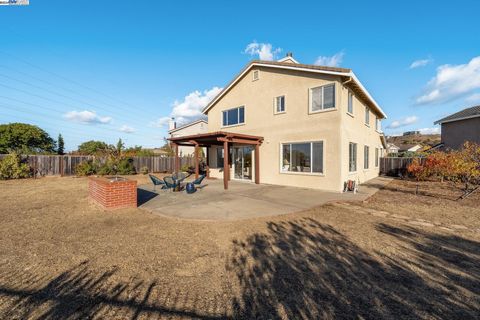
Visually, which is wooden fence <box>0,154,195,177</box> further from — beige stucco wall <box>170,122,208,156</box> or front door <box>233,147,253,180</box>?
beige stucco wall <box>170,122,208,156</box>

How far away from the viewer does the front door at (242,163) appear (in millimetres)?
14252

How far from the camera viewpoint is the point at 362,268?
3449 millimetres

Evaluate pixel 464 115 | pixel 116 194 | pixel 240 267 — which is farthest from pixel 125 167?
pixel 464 115

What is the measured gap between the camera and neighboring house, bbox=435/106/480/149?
659 inches

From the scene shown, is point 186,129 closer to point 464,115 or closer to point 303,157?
point 303,157

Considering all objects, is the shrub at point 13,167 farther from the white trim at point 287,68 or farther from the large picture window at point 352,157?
the large picture window at point 352,157

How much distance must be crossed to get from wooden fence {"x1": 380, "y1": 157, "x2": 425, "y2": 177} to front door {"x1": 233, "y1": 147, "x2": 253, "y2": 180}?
43.4 ft

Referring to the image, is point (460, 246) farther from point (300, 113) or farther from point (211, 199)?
point (300, 113)

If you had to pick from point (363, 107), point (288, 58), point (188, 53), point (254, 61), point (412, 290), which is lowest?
point (412, 290)

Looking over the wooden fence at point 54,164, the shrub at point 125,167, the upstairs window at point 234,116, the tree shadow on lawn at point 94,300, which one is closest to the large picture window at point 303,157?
the upstairs window at point 234,116

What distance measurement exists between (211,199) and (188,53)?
14.2 metres

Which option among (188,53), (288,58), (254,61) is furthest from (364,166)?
(188,53)

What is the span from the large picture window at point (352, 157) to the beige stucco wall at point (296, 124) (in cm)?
51

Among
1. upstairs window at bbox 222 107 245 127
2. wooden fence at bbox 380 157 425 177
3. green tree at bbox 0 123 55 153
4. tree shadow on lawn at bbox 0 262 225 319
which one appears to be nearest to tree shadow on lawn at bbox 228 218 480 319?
tree shadow on lawn at bbox 0 262 225 319
